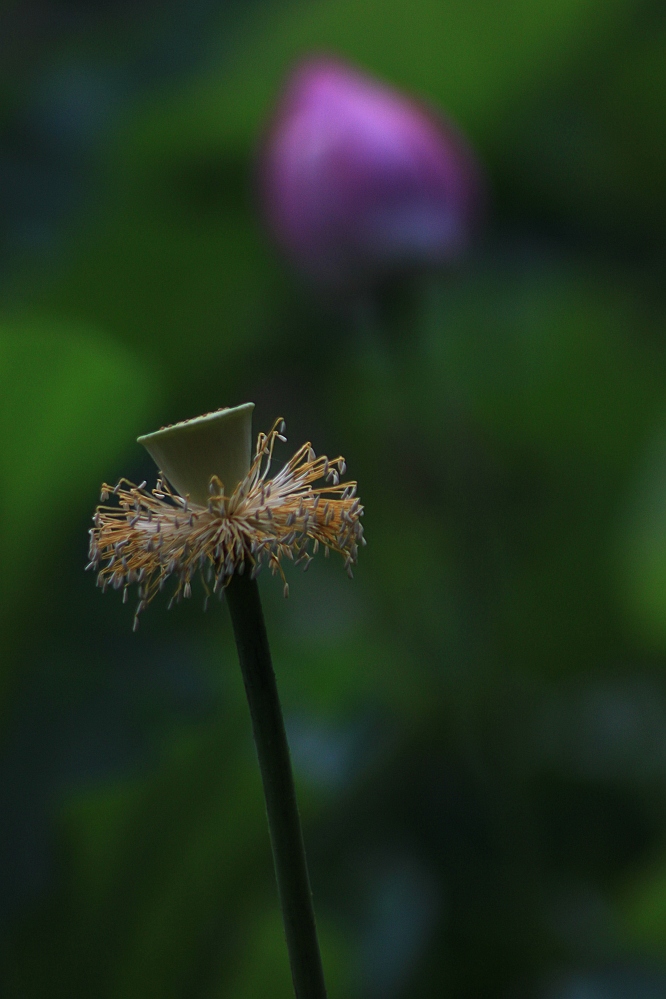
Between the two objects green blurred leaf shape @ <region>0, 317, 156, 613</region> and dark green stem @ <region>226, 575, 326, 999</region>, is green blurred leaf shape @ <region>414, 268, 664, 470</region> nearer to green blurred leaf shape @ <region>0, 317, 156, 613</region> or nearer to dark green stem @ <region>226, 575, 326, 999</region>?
green blurred leaf shape @ <region>0, 317, 156, 613</region>

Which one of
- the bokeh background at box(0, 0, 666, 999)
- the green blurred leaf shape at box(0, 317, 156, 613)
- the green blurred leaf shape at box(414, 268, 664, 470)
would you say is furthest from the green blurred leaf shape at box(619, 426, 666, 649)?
the green blurred leaf shape at box(0, 317, 156, 613)

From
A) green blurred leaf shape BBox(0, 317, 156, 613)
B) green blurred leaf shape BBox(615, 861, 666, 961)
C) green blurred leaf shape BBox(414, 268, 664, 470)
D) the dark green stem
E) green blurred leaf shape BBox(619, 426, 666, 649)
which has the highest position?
green blurred leaf shape BBox(414, 268, 664, 470)

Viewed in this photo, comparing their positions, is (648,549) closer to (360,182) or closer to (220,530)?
(360,182)

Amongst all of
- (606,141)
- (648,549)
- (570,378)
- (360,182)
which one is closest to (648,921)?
(648,549)

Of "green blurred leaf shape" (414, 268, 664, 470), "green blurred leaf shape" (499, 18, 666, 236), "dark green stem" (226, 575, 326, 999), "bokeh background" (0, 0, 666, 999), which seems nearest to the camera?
"dark green stem" (226, 575, 326, 999)

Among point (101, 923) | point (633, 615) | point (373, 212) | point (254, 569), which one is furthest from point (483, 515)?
point (254, 569)

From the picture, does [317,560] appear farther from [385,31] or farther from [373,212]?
[385,31]
